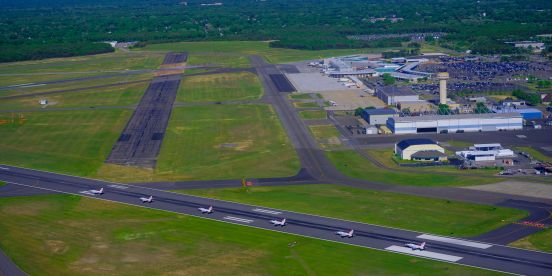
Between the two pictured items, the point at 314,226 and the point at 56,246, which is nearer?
the point at 56,246

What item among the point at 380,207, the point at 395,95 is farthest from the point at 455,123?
the point at 380,207

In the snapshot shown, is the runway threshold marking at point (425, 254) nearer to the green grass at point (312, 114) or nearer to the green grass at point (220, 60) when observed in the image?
the green grass at point (312, 114)

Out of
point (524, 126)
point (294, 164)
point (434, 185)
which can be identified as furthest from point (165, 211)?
point (524, 126)

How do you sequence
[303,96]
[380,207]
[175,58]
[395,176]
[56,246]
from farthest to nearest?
1. [175,58]
2. [303,96]
3. [395,176]
4. [380,207]
5. [56,246]

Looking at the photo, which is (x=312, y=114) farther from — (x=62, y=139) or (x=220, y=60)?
(x=220, y=60)

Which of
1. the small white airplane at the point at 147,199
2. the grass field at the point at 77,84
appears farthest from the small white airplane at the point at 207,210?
the grass field at the point at 77,84
